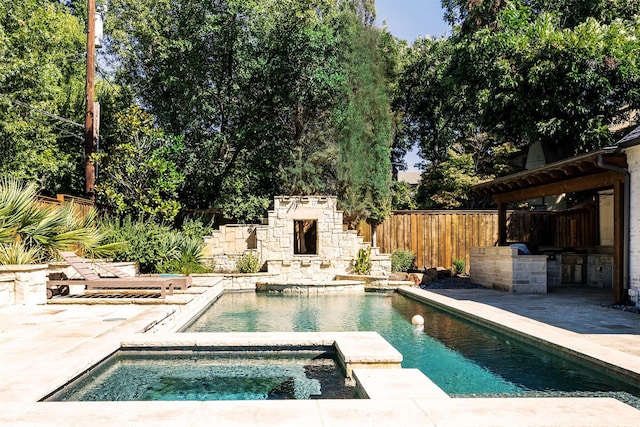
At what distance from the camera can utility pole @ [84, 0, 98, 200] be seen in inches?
595

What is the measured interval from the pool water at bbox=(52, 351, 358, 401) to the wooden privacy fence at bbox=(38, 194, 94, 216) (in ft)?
25.3

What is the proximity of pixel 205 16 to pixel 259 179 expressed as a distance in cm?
646

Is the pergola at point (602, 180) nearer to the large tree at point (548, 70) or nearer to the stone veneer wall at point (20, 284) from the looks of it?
the large tree at point (548, 70)

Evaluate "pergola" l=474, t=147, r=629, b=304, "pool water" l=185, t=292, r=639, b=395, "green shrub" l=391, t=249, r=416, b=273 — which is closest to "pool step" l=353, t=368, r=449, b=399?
"pool water" l=185, t=292, r=639, b=395

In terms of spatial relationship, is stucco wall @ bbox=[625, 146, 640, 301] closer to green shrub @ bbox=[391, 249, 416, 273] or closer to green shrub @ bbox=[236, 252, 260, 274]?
green shrub @ bbox=[391, 249, 416, 273]

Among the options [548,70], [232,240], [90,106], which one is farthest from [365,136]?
[90,106]

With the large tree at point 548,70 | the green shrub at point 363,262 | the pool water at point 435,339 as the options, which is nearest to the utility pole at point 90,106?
the pool water at point 435,339

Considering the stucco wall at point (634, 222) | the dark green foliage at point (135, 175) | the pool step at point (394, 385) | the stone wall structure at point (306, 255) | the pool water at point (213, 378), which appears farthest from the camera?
the stone wall structure at point (306, 255)

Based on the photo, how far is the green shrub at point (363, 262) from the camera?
16.8 metres

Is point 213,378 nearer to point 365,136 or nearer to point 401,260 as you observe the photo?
point 401,260

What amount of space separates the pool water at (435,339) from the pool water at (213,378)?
4.14 feet

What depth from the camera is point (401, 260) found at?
17.5 meters

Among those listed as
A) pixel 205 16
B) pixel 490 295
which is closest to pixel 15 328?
pixel 490 295

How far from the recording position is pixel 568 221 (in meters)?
17.4
